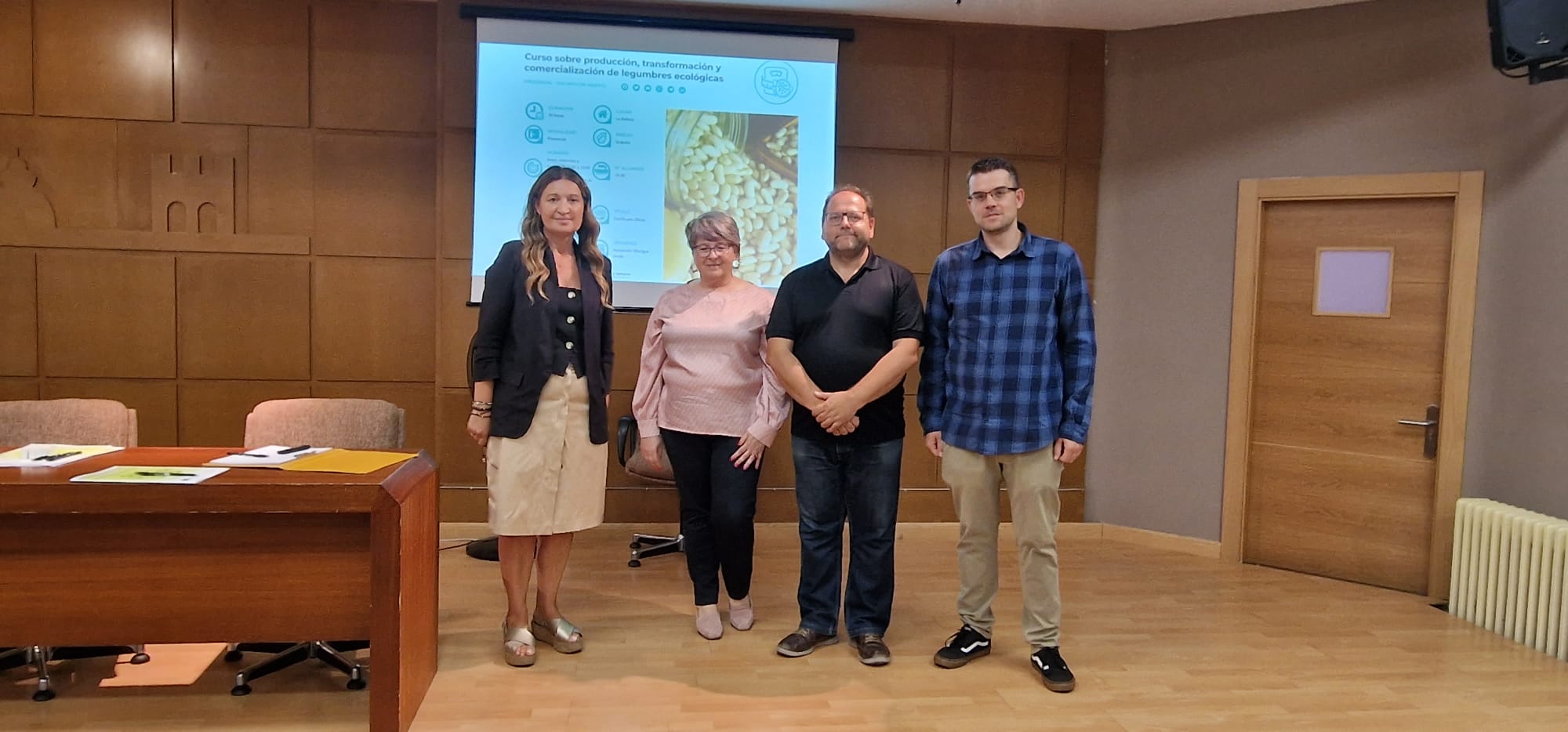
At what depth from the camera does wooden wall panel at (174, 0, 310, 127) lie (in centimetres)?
442

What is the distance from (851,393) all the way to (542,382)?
958 millimetres

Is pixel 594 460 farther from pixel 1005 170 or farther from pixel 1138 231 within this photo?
pixel 1138 231

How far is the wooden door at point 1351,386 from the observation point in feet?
13.0

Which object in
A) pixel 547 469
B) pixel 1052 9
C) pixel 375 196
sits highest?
pixel 1052 9

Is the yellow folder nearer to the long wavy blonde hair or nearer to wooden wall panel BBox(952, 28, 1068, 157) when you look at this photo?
the long wavy blonde hair

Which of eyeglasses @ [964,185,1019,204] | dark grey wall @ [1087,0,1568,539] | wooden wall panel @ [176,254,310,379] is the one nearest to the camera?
eyeglasses @ [964,185,1019,204]

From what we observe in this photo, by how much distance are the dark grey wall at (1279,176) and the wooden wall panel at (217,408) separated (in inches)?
174

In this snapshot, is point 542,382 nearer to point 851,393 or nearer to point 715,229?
point 715,229

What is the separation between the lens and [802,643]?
118 inches

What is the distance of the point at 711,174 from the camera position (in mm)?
4578

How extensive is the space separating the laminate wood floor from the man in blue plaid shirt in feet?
0.89

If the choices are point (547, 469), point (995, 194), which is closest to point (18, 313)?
point (547, 469)

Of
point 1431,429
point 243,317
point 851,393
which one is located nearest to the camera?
point 851,393

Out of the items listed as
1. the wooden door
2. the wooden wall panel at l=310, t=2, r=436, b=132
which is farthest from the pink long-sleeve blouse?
the wooden door
